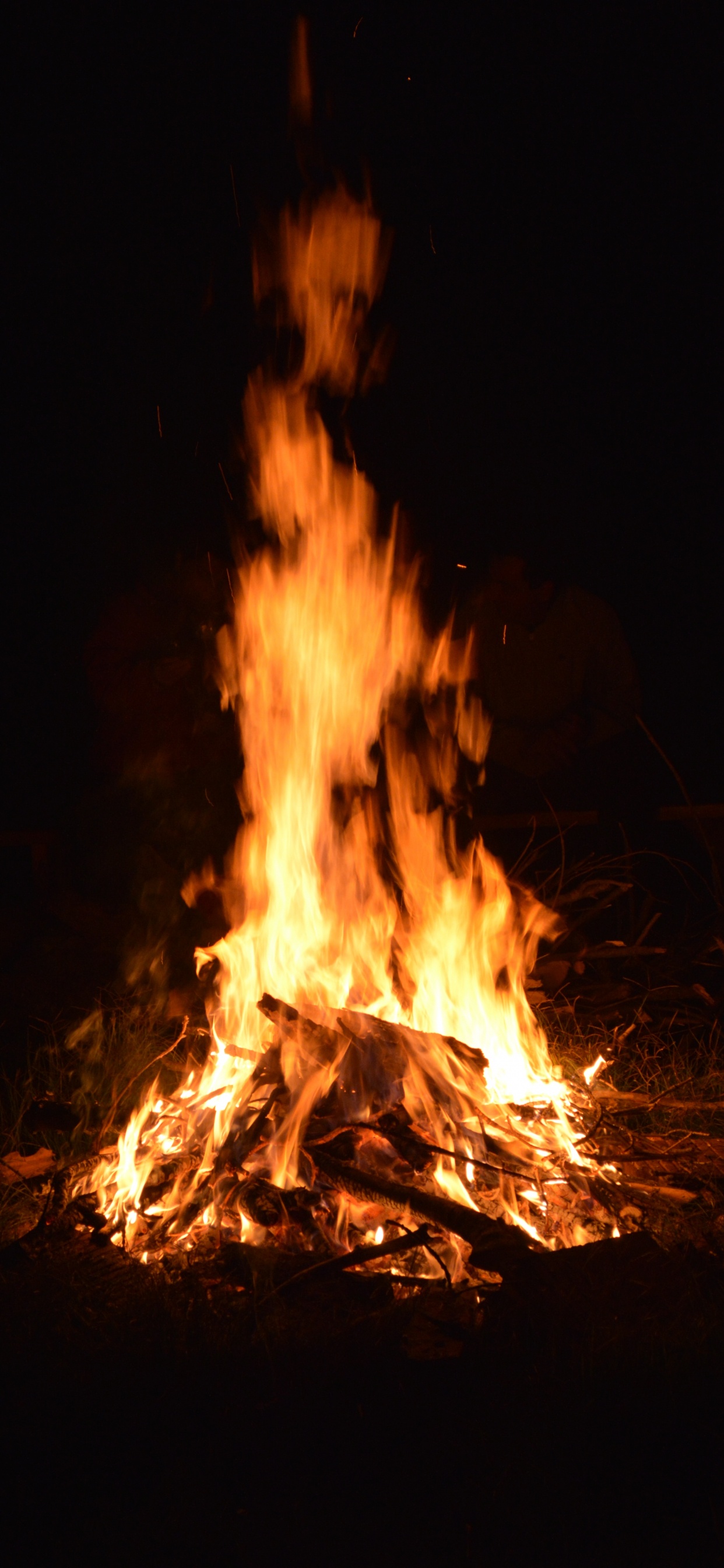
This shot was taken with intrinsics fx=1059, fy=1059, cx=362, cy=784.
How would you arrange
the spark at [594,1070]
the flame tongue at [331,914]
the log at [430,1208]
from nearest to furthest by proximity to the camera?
the log at [430,1208] → the flame tongue at [331,914] → the spark at [594,1070]

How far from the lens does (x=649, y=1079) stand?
3.56m

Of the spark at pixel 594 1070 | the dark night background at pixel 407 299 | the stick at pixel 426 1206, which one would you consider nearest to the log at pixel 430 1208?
the stick at pixel 426 1206

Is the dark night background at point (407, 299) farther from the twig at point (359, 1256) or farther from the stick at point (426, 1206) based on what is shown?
the twig at point (359, 1256)

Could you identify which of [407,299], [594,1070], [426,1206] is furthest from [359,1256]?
[407,299]

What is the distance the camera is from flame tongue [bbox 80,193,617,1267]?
276 cm

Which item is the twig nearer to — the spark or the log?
the log

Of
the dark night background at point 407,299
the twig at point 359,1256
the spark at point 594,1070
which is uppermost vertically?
the dark night background at point 407,299

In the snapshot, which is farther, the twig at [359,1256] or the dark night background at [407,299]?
the dark night background at [407,299]

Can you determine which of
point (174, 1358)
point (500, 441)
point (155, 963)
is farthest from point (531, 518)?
point (174, 1358)

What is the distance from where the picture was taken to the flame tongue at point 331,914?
2.76 m

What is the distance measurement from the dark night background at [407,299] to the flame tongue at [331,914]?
103 cm

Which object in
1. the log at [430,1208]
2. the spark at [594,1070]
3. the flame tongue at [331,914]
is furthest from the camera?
the spark at [594,1070]

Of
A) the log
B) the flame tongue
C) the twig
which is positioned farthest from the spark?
the twig

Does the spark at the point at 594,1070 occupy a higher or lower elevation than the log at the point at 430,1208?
lower
